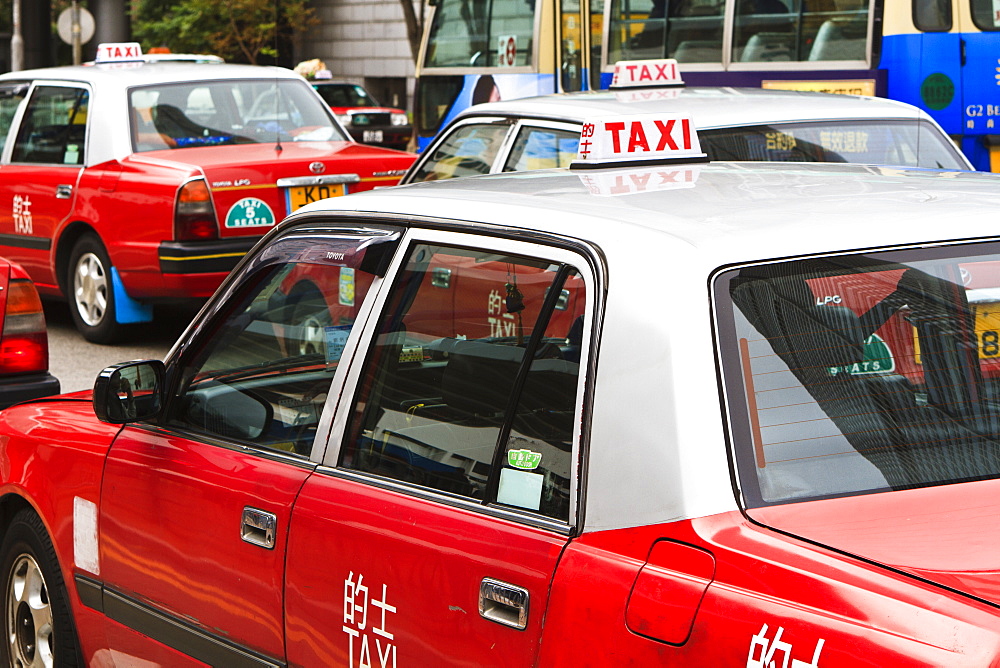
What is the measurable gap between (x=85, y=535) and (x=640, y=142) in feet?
5.37

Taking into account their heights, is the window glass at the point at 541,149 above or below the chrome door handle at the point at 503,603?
above

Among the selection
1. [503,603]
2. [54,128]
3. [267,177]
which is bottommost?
[503,603]

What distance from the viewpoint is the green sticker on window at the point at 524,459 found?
2.44 meters

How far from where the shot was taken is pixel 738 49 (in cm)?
1030

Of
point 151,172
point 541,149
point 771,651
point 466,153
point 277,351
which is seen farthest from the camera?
point 151,172

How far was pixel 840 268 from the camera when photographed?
2.29 metres

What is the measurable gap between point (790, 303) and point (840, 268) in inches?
4.1

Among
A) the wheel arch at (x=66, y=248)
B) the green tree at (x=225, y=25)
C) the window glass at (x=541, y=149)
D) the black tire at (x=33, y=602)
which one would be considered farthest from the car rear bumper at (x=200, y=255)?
the green tree at (x=225, y=25)

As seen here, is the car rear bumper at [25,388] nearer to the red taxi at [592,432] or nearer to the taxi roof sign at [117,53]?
the red taxi at [592,432]

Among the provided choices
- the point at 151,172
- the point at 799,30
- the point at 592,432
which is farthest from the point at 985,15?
the point at 592,432

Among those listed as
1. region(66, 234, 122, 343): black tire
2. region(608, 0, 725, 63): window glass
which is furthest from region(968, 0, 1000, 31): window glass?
region(66, 234, 122, 343): black tire

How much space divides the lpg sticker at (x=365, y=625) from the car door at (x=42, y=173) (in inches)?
295

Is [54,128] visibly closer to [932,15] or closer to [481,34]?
[481,34]

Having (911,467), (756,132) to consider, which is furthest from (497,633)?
(756,132)
